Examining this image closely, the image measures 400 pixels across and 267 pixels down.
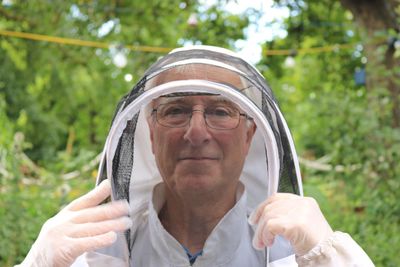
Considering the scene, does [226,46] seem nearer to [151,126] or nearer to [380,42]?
[380,42]

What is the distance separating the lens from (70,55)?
5172 millimetres

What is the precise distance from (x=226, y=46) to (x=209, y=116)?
2.86m

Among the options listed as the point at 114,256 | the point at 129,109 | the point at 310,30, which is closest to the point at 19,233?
the point at 114,256

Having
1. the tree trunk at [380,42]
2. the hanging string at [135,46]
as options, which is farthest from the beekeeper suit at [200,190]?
the hanging string at [135,46]

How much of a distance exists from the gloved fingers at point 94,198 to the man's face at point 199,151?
14 cm

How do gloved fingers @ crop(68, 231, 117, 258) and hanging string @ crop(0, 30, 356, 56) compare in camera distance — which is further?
hanging string @ crop(0, 30, 356, 56)

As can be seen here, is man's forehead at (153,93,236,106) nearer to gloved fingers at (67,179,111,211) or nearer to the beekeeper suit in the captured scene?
the beekeeper suit

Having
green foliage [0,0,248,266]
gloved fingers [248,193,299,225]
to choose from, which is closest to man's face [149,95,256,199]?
gloved fingers [248,193,299,225]

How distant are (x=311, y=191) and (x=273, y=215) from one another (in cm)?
208

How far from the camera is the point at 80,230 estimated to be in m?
1.31

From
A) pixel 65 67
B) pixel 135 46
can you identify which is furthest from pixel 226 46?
pixel 65 67

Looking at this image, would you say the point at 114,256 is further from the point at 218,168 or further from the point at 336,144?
the point at 336,144

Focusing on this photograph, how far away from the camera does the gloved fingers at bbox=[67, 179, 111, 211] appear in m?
1.37

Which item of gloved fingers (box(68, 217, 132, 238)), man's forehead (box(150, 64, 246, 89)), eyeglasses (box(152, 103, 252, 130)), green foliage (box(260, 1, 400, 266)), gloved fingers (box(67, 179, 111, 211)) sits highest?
man's forehead (box(150, 64, 246, 89))
